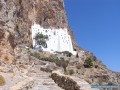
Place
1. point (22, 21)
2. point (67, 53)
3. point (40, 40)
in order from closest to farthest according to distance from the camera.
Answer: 1. point (22, 21)
2. point (40, 40)
3. point (67, 53)

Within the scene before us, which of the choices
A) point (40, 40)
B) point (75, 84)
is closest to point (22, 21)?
point (75, 84)

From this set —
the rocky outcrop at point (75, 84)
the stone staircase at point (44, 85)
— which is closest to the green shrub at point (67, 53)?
the stone staircase at point (44, 85)

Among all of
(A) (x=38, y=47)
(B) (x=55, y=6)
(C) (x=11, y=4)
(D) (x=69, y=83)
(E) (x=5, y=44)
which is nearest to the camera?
(D) (x=69, y=83)

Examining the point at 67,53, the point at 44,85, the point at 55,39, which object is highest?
the point at 55,39

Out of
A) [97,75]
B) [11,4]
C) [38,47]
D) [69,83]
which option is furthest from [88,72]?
[69,83]

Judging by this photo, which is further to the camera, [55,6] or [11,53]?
[55,6]

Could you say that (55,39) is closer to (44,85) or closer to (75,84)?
(44,85)

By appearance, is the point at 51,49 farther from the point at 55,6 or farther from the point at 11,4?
the point at 11,4

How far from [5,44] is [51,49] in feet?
214

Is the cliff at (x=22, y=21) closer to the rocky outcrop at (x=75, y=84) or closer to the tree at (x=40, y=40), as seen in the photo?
the tree at (x=40, y=40)

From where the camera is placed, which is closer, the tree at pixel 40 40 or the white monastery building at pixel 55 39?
the tree at pixel 40 40

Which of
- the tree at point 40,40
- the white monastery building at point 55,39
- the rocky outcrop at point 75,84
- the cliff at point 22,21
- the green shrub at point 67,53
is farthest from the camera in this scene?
the white monastery building at point 55,39

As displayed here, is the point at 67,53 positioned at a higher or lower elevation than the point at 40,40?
lower

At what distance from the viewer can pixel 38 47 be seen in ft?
310
